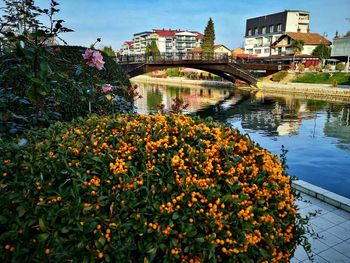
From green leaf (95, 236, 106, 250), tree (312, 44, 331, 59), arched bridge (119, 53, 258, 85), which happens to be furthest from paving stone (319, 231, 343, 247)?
tree (312, 44, 331, 59)

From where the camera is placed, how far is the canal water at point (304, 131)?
34.1 ft

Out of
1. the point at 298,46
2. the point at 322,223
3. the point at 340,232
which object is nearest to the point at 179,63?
the point at 322,223

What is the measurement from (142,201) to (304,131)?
679 inches

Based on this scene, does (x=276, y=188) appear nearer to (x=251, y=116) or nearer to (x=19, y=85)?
(x=19, y=85)

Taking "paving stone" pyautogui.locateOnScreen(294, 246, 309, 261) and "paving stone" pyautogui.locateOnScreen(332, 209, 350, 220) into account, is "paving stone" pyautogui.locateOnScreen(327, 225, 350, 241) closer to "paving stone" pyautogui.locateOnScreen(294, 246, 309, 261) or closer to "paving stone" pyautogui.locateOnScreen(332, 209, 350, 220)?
"paving stone" pyautogui.locateOnScreen(332, 209, 350, 220)

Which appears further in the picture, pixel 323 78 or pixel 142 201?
pixel 323 78

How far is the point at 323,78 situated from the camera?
133 feet

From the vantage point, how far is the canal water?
10.4 meters

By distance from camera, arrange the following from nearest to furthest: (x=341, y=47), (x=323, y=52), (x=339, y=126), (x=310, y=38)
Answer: (x=339, y=126)
(x=341, y=47)
(x=323, y=52)
(x=310, y=38)

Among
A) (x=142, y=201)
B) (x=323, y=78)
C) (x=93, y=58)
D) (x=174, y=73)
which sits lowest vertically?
(x=142, y=201)

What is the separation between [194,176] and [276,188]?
787mm

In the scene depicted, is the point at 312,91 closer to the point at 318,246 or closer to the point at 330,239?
the point at 330,239

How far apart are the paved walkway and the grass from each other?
36.9 metres

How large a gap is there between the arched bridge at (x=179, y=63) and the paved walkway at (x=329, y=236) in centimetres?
2710
